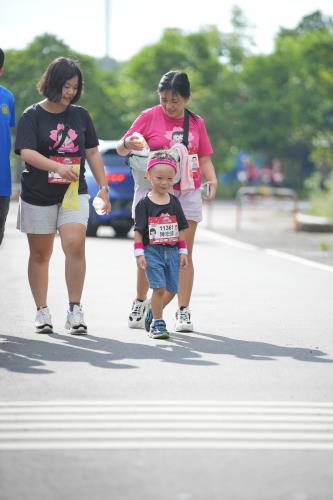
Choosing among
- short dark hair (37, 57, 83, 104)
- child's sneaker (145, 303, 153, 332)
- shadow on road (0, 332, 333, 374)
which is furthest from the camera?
child's sneaker (145, 303, 153, 332)

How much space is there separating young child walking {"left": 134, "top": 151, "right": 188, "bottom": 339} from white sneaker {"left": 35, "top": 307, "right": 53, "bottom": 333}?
70 centimetres

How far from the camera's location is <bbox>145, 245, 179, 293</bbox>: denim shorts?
8.91 metres

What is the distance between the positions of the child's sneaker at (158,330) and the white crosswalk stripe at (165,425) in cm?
246

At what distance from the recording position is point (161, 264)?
29.3 feet

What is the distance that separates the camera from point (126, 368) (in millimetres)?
7430

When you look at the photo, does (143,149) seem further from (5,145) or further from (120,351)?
(120,351)

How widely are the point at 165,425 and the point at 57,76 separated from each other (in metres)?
3.50

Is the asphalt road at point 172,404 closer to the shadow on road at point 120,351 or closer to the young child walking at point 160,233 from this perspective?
the shadow on road at point 120,351

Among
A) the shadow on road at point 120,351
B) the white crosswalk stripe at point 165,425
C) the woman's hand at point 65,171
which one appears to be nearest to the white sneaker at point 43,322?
the shadow on road at point 120,351

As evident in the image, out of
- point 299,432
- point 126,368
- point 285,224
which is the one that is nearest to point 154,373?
point 126,368

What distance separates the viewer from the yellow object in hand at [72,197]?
349 inches

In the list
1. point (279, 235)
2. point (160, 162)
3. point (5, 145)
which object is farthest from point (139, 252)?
point (279, 235)

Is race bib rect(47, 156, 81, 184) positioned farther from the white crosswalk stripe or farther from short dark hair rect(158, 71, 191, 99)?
the white crosswalk stripe

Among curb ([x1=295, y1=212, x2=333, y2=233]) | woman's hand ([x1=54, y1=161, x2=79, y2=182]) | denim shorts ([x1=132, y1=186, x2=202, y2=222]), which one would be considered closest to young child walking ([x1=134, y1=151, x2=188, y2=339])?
denim shorts ([x1=132, y1=186, x2=202, y2=222])
